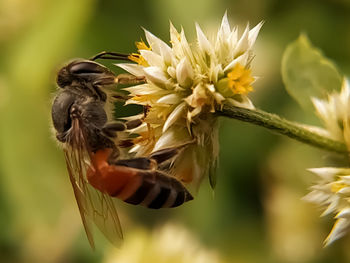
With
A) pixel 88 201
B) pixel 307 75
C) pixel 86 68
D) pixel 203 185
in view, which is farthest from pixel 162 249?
pixel 86 68

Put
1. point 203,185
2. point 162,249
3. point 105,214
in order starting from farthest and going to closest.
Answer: point 203,185 < point 162,249 < point 105,214

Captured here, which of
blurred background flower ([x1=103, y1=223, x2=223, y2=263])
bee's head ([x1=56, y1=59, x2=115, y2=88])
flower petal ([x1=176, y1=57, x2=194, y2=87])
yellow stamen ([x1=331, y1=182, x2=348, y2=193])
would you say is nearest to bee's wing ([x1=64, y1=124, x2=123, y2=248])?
bee's head ([x1=56, y1=59, x2=115, y2=88])

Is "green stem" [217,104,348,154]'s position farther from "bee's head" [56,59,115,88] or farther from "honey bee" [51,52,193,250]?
"bee's head" [56,59,115,88]

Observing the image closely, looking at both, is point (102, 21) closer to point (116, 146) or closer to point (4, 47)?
point (4, 47)

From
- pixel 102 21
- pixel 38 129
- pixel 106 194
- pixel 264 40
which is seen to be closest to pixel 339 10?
pixel 264 40

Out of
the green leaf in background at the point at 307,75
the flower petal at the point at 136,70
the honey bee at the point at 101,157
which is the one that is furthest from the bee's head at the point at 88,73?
the green leaf in background at the point at 307,75

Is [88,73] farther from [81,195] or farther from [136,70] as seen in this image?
[81,195]
